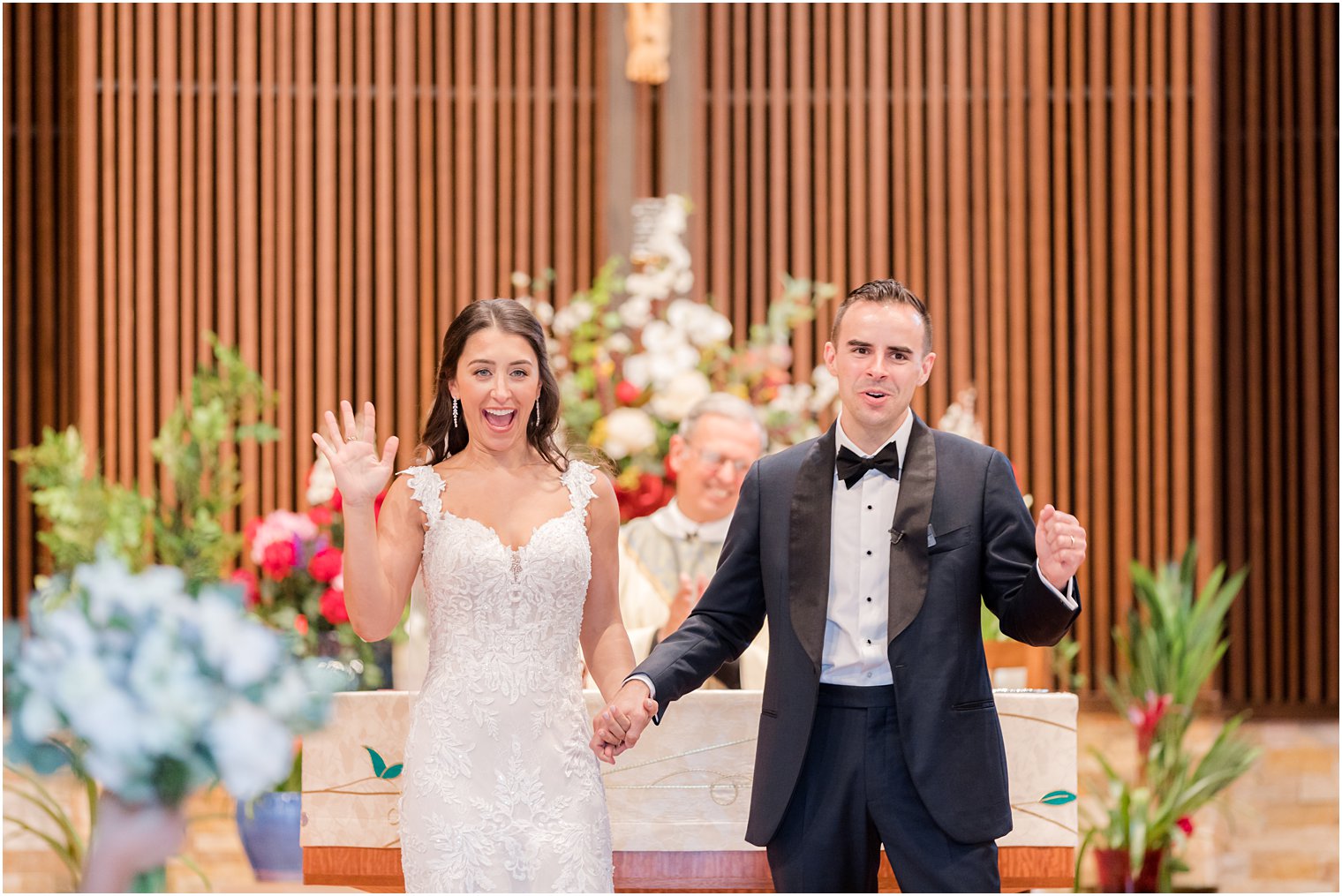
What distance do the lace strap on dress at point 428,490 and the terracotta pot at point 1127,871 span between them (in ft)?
9.03

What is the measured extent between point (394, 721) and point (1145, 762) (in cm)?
266

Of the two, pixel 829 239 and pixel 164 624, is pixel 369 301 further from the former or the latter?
pixel 164 624

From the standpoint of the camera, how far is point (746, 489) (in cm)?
229

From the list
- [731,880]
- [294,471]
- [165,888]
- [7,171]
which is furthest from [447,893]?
[7,171]

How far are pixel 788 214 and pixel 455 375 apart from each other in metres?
5.11

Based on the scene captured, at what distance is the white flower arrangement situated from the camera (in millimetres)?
800

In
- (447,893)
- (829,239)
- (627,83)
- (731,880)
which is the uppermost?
(627,83)

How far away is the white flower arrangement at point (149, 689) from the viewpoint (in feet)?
2.63

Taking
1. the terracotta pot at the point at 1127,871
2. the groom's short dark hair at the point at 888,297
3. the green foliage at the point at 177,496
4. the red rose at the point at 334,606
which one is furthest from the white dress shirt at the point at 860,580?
the terracotta pot at the point at 1127,871

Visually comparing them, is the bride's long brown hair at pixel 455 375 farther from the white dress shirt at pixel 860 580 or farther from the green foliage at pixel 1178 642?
the green foliage at pixel 1178 642

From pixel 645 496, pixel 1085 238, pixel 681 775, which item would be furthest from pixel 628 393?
pixel 1085 238

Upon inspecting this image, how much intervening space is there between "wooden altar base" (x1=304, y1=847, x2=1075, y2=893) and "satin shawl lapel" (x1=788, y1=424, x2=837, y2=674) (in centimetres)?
69

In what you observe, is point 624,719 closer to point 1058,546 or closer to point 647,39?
point 1058,546

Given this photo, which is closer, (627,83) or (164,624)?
(164,624)
